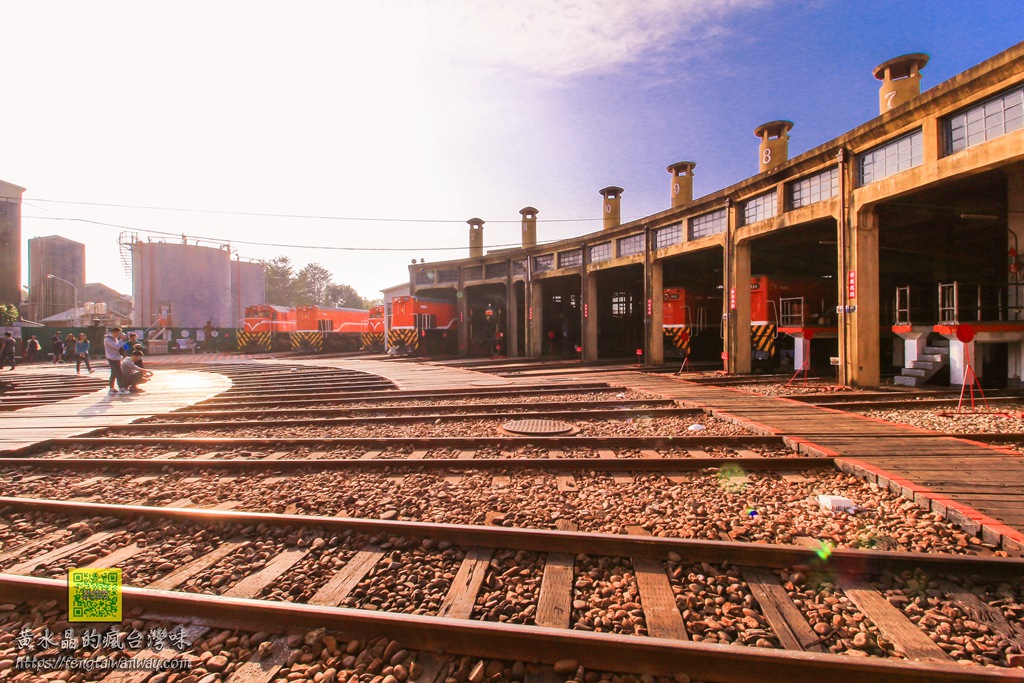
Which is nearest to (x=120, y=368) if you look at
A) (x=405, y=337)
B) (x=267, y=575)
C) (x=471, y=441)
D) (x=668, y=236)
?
(x=471, y=441)

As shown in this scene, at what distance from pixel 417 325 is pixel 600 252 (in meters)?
9.67

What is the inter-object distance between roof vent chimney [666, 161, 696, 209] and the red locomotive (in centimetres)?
1288

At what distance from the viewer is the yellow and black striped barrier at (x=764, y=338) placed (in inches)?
567

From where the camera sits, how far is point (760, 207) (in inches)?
509

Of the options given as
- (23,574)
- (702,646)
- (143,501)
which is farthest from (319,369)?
(702,646)

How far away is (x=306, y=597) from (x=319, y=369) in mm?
16708

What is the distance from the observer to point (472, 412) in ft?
28.8

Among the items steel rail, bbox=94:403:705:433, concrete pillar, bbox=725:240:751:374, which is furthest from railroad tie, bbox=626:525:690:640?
concrete pillar, bbox=725:240:751:374

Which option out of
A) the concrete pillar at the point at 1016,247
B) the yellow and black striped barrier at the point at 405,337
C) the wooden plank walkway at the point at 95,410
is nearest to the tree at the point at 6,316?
the yellow and black striped barrier at the point at 405,337

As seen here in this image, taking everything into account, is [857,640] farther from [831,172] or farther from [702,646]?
[831,172]

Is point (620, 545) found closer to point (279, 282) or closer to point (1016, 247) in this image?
point (1016, 247)

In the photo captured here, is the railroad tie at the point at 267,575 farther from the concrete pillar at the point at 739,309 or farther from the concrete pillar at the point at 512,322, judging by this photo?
the concrete pillar at the point at 512,322

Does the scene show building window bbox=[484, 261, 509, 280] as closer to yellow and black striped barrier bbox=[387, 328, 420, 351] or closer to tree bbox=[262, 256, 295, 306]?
yellow and black striped barrier bbox=[387, 328, 420, 351]

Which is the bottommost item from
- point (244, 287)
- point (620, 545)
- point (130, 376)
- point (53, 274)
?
point (620, 545)
